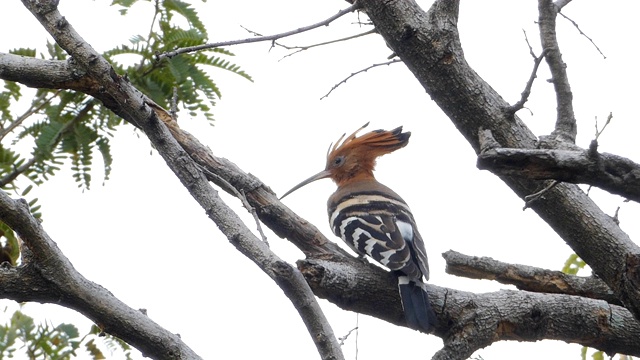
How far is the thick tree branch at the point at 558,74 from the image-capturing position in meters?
2.99

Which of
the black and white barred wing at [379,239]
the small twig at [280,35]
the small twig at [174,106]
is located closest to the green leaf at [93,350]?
the small twig at [174,106]

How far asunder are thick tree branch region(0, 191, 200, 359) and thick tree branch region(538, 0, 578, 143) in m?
1.54

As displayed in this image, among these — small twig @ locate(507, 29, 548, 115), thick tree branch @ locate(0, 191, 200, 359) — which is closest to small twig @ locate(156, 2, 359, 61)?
small twig @ locate(507, 29, 548, 115)

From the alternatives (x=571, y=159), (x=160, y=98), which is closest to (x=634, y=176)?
(x=571, y=159)

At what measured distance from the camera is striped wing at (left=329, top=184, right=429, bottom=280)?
354 cm

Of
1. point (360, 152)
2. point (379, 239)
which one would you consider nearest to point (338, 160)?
point (360, 152)

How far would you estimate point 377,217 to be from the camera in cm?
412

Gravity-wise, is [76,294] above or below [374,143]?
below

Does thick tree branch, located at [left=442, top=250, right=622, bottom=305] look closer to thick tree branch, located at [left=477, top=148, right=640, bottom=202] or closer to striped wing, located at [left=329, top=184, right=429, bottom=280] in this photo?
striped wing, located at [left=329, top=184, right=429, bottom=280]

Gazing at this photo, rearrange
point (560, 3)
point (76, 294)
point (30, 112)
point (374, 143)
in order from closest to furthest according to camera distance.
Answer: point (76, 294)
point (560, 3)
point (30, 112)
point (374, 143)

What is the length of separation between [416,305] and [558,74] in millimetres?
978

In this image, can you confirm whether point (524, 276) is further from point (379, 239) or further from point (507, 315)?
point (379, 239)

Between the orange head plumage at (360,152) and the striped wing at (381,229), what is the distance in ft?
1.50

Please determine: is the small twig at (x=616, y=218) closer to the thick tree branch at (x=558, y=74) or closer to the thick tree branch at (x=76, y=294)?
the thick tree branch at (x=558, y=74)
